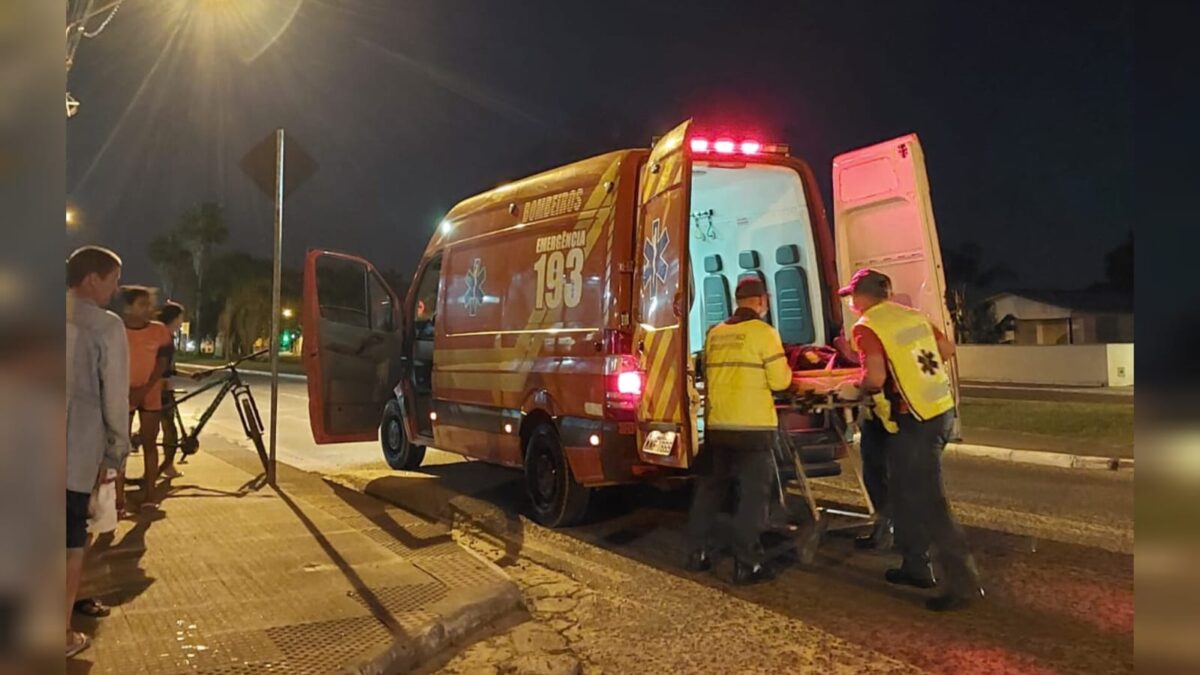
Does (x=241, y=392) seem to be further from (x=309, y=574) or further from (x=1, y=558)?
(x=1, y=558)

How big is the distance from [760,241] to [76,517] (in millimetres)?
5211

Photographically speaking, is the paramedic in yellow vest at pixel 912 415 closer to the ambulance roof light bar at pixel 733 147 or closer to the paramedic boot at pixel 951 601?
the paramedic boot at pixel 951 601

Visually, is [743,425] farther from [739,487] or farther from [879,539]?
[879,539]

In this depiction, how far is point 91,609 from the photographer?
452 centimetres

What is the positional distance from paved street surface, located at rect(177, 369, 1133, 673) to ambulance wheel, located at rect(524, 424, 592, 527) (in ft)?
0.44

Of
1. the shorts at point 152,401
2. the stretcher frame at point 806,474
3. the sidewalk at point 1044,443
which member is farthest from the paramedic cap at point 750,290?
the sidewalk at point 1044,443

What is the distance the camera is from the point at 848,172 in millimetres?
6852

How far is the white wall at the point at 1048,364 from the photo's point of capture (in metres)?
24.6

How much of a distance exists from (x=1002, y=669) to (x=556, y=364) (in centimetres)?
356

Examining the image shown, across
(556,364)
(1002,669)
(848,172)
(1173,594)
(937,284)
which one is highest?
(848,172)

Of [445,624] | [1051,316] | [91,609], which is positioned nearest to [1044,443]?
[445,624]

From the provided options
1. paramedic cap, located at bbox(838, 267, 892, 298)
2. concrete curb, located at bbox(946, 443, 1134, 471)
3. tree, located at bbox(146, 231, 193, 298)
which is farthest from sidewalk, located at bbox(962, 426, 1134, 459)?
tree, located at bbox(146, 231, 193, 298)

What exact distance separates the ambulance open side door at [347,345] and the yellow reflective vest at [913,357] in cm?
459

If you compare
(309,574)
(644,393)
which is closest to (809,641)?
(644,393)
